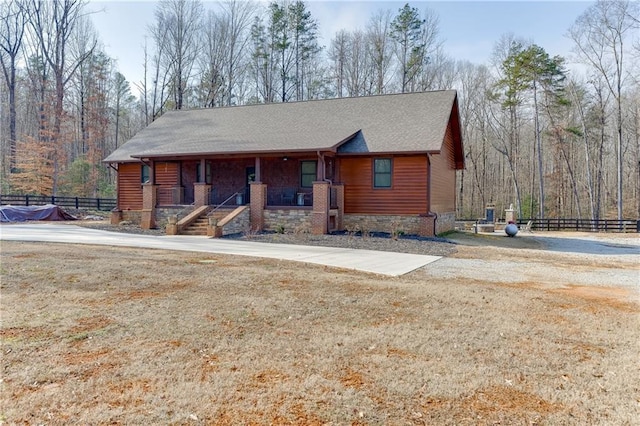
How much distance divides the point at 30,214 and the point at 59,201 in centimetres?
679

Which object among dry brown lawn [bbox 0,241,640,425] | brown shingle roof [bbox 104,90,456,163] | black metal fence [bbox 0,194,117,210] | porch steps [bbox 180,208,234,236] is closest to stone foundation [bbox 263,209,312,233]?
porch steps [bbox 180,208,234,236]

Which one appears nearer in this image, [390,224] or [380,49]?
[390,224]

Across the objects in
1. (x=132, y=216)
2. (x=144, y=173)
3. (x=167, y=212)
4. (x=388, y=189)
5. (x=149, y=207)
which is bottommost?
(x=132, y=216)

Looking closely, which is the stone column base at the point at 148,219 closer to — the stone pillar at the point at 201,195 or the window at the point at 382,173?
the stone pillar at the point at 201,195

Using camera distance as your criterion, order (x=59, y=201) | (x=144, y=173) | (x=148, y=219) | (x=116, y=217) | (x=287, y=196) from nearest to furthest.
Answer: (x=148, y=219), (x=287, y=196), (x=116, y=217), (x=144, y=173), (x=59, y=201)

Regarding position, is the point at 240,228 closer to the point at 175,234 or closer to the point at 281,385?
the point at 175,234

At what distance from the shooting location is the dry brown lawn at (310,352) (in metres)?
2.98

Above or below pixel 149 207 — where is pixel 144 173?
above

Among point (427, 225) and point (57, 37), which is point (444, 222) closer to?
point (427, 225)

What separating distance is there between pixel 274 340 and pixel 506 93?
32.5 metres

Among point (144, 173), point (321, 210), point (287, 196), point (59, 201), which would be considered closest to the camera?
point (321, 210)

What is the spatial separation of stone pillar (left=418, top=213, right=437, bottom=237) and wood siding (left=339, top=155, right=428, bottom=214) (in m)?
0.28

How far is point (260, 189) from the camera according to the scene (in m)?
16.5

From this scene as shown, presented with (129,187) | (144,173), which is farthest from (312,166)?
(129,187)
